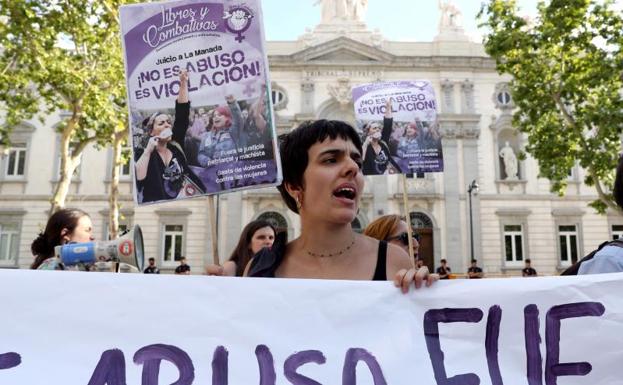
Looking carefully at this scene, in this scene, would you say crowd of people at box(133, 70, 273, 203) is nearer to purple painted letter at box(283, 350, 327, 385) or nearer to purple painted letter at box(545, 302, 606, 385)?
purple painted letter at box(283, 350, 327, 385)

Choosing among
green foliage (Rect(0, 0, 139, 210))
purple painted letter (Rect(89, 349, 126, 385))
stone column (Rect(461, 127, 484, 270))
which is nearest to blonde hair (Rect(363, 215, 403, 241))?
purple painted letter (Rect(89, 349, 126, 385))

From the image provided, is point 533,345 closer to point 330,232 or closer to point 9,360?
point 330,232

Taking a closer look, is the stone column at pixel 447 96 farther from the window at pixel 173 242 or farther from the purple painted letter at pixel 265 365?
the purple painted letter at pixel 265 365

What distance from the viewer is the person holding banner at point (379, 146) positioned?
20.7 feet

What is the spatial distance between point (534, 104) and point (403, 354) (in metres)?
14.3

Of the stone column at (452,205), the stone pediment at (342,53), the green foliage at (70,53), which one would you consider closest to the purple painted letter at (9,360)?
the green foliage at (70,53)

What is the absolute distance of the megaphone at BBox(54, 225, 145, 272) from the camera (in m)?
2.37

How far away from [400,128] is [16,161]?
76.9 feet

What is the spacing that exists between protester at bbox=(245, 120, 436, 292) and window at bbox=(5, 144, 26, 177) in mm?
25754

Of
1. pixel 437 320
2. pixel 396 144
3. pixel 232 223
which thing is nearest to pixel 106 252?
pixel 437 320

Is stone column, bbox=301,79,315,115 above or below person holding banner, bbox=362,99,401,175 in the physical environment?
above

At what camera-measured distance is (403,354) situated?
1.92m

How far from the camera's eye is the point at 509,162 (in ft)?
79.6

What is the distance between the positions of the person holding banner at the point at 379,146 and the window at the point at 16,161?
893 inches
